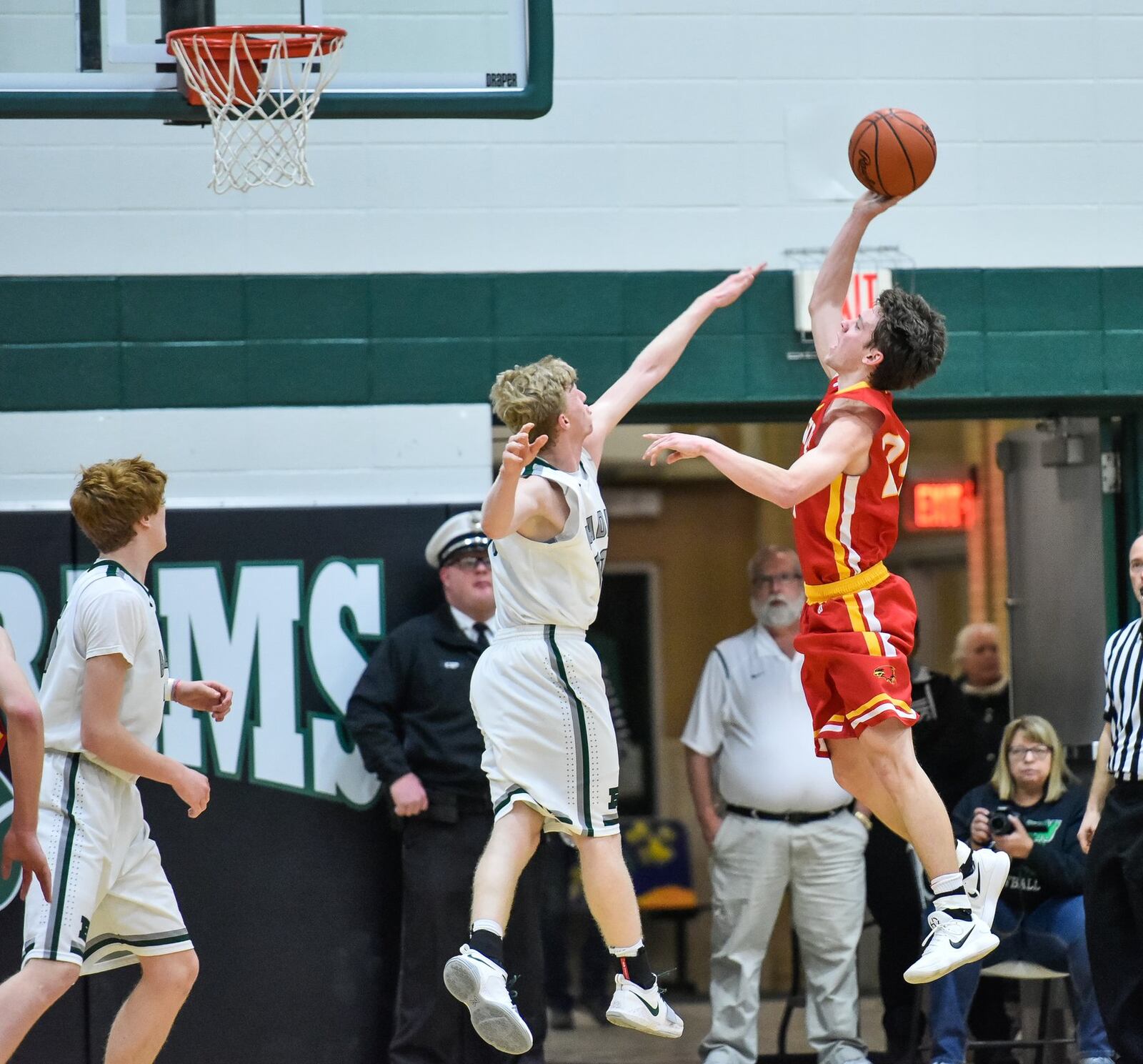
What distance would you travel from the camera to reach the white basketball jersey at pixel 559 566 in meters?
5.35

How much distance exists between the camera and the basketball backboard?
6.24 m

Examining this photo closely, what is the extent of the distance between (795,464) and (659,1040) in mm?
4432

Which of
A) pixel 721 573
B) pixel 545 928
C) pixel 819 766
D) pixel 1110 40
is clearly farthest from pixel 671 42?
pixel 721 573

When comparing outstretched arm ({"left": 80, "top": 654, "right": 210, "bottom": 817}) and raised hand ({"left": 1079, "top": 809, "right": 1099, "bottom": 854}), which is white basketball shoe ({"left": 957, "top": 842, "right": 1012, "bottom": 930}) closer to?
raised hand ({"left": 1079, "top": 809, "right": 1099, "bottom": 854})

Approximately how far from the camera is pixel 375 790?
A: 7344mm

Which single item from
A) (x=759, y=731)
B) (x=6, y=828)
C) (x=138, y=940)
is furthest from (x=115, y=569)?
(x=759, y=731)

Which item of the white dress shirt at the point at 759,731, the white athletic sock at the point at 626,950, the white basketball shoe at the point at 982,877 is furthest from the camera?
the white dress shirt at the point at 759,731

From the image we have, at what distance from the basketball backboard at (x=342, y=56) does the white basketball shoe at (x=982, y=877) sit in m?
2.99

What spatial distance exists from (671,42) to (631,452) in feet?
20.4

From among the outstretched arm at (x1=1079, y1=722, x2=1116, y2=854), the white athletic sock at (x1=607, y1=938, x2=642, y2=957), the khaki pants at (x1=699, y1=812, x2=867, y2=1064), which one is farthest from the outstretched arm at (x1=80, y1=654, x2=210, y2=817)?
the outstretched arm at (x1=1079, y1=722, x2=1116, y2=854)

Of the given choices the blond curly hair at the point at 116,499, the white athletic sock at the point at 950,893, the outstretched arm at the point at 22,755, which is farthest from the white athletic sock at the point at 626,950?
the blond curly hair at the point at 116,499

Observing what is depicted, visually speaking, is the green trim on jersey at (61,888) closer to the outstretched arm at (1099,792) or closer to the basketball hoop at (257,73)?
the basketball hoop at (257,73)

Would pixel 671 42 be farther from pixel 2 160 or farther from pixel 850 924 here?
pixel 850 924

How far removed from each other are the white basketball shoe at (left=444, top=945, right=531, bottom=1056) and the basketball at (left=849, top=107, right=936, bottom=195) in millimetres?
2811
